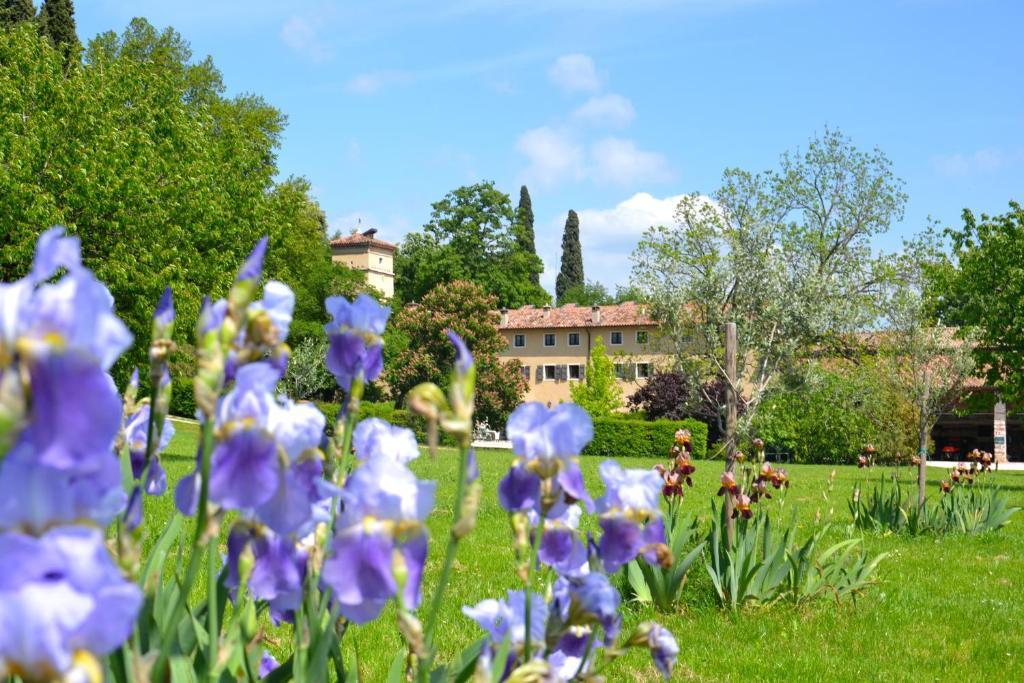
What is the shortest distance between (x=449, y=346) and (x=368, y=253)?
94.5 feet

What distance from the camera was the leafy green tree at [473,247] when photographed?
4069 cm

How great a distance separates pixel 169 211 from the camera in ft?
49.5

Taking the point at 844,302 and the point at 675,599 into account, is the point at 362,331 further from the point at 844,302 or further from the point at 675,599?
the point at 844,302

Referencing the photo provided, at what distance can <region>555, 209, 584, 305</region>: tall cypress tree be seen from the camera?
2454 inches

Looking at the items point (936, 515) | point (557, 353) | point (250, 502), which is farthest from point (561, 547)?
point (557, 353)

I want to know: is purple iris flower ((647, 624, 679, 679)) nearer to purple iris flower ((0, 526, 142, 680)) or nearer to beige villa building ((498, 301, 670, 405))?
purple iris flower ((0, 526, 142, 680))

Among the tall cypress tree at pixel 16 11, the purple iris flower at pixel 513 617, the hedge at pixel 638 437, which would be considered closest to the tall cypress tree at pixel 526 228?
the hedge at pixel 638 437

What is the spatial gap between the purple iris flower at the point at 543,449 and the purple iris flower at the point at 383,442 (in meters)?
0.15

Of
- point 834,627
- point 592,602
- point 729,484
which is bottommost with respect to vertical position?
point 834,627

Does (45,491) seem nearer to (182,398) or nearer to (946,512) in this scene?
(946,512)

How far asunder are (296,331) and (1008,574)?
27.2 m

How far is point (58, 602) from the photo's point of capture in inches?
26.0

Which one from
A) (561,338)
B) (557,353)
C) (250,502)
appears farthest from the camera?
(557,353)

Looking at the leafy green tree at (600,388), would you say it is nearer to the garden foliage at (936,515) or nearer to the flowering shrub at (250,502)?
the garden foliage at (936,515)
